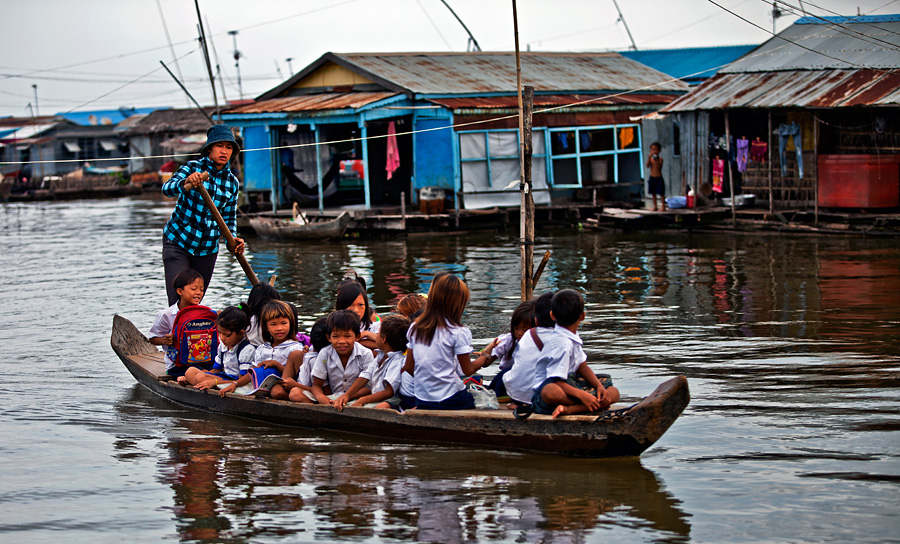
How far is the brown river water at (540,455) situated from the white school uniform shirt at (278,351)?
0.50 metres

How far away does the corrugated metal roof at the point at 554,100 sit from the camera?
2083 cm

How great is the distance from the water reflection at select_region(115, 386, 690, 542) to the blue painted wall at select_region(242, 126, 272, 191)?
681 inches

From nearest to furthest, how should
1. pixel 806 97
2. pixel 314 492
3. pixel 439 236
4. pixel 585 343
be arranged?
pixel 314 492
pixel 585 343
pixel 806 97
pixel 439 236

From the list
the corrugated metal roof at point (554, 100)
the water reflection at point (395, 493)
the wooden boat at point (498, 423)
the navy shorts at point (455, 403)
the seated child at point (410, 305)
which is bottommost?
the water reflection at point (395, 493)

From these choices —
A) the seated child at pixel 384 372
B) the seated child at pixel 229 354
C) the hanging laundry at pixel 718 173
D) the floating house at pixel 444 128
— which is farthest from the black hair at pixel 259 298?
the hanging laundry at pixel 718 173

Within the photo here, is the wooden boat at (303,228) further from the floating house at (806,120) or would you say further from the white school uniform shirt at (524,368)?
the white school uniform shirt at (524,368)

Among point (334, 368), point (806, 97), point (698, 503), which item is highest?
point (806, 97)

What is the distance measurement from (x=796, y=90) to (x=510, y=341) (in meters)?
13.6

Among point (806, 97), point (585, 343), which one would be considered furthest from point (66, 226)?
point (585, 343)

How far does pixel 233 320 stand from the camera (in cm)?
673

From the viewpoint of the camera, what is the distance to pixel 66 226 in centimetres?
2633

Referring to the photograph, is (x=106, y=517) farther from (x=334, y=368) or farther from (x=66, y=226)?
(x=66, y=226)

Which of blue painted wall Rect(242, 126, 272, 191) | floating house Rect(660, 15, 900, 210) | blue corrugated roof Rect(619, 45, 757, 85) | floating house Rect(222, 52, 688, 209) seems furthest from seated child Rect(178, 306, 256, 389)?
blue corrugated roof Rect(619, 45, 757, 85)

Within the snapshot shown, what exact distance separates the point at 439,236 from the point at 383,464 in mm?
14785
